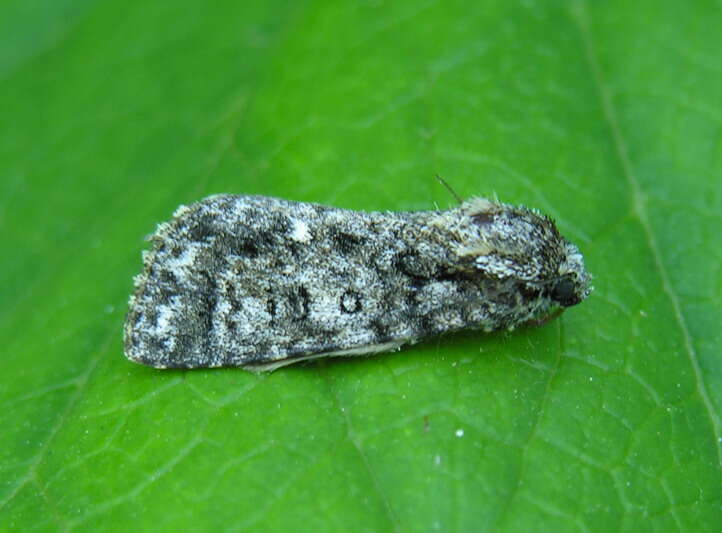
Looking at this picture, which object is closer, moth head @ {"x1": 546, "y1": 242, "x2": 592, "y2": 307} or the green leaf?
the green leaf

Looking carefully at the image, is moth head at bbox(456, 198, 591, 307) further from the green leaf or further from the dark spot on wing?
the dark spot on wing

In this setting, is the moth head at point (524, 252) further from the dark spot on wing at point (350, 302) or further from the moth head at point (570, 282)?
the dark spot on wing at point (350, 302)

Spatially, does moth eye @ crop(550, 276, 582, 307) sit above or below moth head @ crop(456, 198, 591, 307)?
below

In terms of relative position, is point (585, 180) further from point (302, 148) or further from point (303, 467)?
point (303, 467)

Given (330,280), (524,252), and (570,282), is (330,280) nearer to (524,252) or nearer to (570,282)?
(524,252)

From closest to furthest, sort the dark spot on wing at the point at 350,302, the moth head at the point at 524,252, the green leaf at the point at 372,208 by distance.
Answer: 1. the green leaf at the point at 372,208
2. the moth head at the point at 524,252
3. the dark spot on wing at the point at 350,302

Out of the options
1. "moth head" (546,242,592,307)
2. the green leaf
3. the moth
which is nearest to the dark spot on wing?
the moth

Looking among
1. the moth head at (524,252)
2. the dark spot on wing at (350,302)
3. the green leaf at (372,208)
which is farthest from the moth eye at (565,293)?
the dark spot on wing at (350,302)

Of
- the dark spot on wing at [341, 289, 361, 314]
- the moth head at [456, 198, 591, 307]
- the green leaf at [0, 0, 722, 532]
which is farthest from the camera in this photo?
the dark spot on wing at [341, 289, 361, 314]
